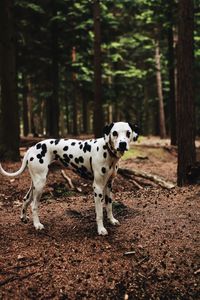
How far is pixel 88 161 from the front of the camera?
23.1ft

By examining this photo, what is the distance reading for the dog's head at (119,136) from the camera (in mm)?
6227

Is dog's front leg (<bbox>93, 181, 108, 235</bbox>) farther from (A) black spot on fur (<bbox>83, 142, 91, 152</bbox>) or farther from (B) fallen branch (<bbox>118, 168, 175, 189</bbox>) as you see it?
(B) fallen branch (<bbox>118, 168, 175, 189</bbox>)

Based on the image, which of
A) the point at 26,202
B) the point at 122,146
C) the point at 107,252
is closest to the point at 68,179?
the point at 26,202

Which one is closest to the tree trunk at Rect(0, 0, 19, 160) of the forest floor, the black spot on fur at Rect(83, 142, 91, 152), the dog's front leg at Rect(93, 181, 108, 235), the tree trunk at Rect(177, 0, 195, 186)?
the forest floor

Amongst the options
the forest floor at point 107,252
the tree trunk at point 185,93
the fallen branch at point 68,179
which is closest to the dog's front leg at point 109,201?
the forest floor at point 107,252

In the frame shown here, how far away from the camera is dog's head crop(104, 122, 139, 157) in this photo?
623cm

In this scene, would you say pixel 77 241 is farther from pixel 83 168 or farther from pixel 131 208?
pixel 131 208

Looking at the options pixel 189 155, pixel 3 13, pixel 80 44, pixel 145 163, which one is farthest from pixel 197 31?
pixel 189 155

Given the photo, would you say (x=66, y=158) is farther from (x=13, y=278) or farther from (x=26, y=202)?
(x=13, y=278)

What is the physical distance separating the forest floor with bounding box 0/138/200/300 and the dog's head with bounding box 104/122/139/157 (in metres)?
1.58

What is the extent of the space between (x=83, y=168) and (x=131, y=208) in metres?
1.68

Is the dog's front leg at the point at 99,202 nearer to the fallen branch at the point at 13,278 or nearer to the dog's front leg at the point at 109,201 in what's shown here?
the dog's front leg at the point at 109,201

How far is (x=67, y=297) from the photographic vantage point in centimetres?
529

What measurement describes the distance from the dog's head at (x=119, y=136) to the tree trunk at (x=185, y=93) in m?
3.91
